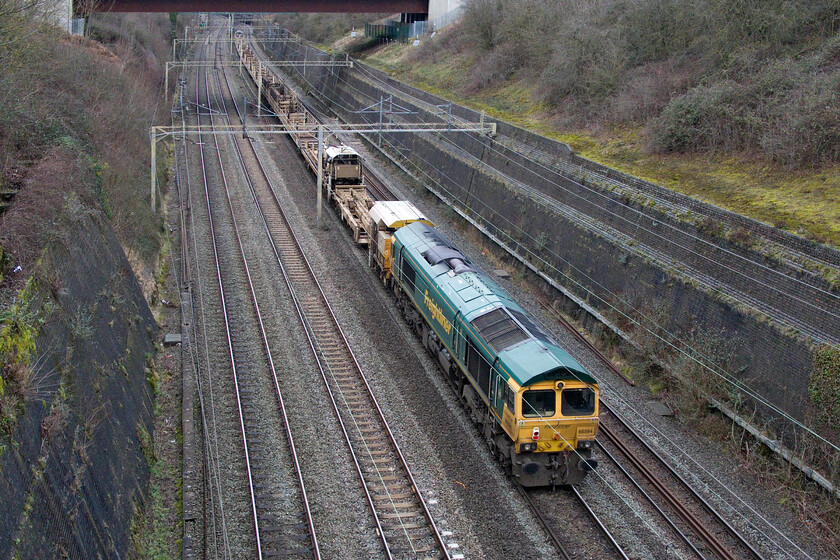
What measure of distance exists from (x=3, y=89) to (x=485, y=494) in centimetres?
1568

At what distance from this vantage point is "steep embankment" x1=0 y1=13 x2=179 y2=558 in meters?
8.68

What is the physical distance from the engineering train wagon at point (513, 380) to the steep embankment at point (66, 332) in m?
6.78

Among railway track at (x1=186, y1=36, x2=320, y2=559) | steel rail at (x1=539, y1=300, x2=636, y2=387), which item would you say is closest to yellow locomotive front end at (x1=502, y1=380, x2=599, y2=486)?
railway track at (x1=186, y1=36, x2=320, y2=559)

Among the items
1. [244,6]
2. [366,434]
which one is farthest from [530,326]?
[244,6]

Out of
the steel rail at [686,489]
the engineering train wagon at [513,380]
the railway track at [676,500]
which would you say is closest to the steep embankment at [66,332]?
the engineering train wagon at [513,380]

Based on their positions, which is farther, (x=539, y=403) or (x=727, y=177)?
(x=727, y=177)

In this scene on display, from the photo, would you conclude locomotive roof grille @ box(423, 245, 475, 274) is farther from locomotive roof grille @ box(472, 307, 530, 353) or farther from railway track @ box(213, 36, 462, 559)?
railway track @ box(213, 36, 462, 559)

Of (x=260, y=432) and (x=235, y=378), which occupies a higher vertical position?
(x=235, y=378)

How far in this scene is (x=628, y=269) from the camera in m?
20.5

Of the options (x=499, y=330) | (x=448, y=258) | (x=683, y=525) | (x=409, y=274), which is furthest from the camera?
(x=409, y=274)

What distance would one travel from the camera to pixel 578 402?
13359 millimetres

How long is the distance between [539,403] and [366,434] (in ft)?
14.0

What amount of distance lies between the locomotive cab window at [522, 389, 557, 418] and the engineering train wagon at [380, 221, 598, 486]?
0.02 meters

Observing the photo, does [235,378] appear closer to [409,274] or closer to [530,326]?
[409,274]
